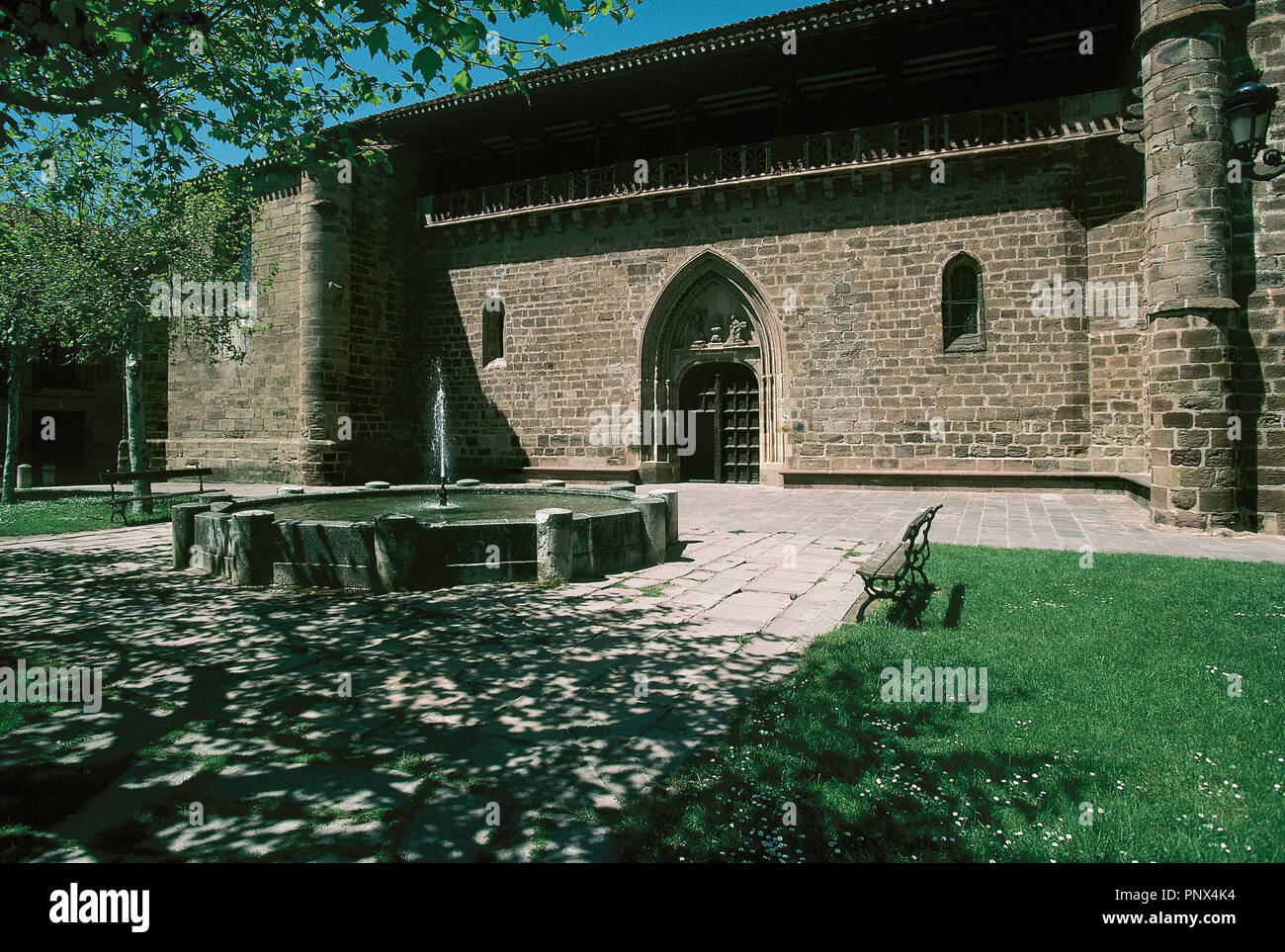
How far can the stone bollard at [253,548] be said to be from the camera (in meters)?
6.45

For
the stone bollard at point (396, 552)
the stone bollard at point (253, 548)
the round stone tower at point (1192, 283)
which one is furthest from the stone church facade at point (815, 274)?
the stone bollard at point (396, 552)

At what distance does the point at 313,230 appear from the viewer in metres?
17.3

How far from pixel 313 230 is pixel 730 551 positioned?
14.8m

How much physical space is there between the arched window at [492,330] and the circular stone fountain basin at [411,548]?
12.2 m

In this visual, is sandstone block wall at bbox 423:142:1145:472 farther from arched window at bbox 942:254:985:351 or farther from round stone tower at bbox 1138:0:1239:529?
round stone tower at bbox 1138:0:1239:529

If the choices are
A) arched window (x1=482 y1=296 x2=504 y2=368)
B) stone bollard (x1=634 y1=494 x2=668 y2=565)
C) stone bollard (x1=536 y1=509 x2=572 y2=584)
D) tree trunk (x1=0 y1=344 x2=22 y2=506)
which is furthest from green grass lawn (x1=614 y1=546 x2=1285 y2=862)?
tree trunk (x1=0 y1=344 x2=22 y2=506)

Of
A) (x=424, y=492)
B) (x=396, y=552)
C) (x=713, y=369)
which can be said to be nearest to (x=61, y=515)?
(x=424, y=492)

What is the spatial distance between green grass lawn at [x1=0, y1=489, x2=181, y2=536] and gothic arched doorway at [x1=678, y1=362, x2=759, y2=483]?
1100cm

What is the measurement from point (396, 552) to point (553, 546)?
1.37 meters

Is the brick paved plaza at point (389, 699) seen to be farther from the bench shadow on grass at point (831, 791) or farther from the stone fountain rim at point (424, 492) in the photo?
the stone fountain rim at point (424, 492)

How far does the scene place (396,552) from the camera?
6082mm

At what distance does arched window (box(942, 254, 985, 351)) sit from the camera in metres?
14.2

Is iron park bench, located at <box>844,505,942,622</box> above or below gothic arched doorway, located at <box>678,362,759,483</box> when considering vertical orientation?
below
